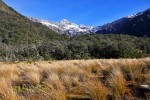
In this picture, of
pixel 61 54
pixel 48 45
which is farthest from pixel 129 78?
pixel 48 45

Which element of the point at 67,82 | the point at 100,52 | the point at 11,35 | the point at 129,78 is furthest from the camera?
the point at 11,35

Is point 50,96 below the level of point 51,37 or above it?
below

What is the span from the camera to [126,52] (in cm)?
7219

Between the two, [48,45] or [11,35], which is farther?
[11,35]

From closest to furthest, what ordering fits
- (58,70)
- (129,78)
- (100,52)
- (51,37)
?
(129,78) < (58,70) < (100,52) < (51,37)

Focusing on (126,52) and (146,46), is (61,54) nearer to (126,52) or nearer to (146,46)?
(126,52)

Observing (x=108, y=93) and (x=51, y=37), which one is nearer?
(x=108, y=93)

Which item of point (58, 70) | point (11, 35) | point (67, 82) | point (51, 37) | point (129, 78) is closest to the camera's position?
point (67, 82)

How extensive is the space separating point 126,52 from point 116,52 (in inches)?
96.5

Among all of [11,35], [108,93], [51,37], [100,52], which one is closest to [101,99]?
[108,93]

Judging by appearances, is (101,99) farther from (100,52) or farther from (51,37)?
(51,37)

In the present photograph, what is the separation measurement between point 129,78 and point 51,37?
4555 inches

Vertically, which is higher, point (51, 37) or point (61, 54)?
point (51, 37)

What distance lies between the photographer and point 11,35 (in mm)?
92562
